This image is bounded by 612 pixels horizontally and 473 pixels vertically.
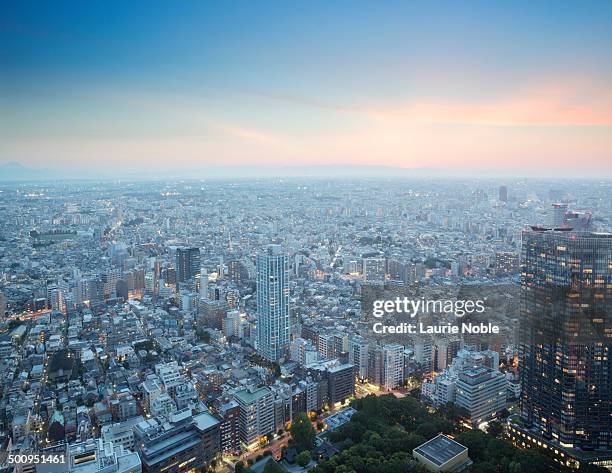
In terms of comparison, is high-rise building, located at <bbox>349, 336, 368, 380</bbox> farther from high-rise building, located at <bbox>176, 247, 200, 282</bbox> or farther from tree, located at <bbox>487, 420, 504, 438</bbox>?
high-rise building, located at <bbox>176, 247, 200, 282</bbox>

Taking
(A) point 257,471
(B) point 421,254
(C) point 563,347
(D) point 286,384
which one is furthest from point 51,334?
(B) point 421,254

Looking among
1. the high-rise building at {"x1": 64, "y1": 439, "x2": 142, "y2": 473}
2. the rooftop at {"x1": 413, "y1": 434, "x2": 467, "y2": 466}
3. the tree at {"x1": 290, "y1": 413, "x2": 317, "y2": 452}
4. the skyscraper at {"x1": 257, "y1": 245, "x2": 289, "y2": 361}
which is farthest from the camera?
the skyscraper at {"x1": 257, "y1": 245, "x2": 289, "y2": 361}

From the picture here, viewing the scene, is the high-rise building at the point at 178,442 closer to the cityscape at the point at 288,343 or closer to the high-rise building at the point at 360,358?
the cityscape at the point at 288,343

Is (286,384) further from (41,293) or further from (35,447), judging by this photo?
(41,293)

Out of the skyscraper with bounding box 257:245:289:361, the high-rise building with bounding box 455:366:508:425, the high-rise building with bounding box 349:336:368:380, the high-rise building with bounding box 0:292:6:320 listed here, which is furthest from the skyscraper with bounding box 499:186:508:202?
the high-rise building with bounding box 0:292:6:320

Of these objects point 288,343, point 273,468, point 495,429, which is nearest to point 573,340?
point 495,429

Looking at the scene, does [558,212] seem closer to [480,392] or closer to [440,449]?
[480,392]
